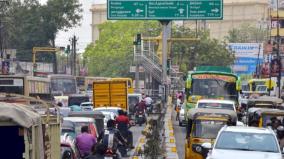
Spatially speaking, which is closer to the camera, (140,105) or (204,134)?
(204,134)

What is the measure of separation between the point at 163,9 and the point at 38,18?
49.4m

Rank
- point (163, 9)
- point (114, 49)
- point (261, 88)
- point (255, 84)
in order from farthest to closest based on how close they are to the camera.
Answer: point (114, 49)
point (255, 84)
point (261, 88)
point (163, 9)

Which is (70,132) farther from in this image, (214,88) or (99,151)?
(214,88)

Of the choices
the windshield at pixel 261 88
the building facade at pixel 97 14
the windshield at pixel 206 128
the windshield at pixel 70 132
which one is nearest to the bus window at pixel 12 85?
the windshield at pixel 206 128

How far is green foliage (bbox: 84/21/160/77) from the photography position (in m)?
131

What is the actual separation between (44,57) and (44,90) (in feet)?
184

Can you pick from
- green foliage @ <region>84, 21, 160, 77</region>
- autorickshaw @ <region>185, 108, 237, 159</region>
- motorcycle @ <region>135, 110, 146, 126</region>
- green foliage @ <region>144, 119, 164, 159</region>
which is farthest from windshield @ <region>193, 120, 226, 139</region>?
green foliage @ <region>84, 21, 160, 77</region>

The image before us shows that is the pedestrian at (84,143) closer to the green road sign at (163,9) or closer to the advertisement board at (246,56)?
the green road sign at (163,9)

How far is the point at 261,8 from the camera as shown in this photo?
191000mm

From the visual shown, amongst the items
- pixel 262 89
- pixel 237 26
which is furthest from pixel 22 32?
pixel 237 26

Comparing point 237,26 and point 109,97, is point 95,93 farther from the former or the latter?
point 237,26

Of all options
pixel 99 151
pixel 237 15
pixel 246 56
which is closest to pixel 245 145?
pixel 99 151

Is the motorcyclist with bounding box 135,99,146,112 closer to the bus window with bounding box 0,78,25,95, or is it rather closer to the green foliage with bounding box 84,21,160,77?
the bus window with bounding box 0,78,25,95

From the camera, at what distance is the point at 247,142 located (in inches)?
778
